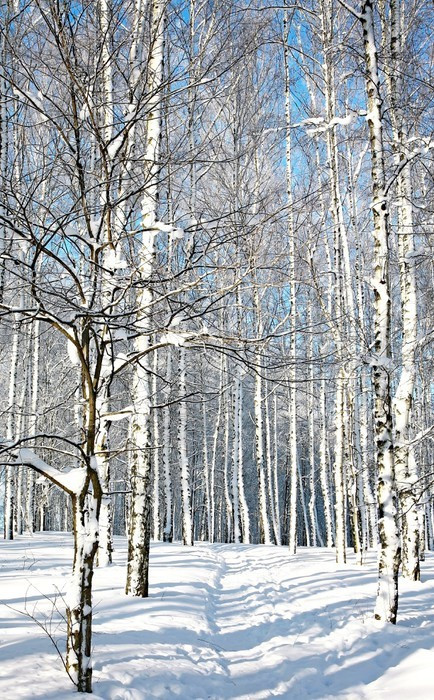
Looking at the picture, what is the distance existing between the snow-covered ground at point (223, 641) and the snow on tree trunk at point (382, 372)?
49cm

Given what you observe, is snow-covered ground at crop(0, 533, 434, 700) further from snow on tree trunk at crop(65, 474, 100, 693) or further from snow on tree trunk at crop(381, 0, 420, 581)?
snow on tree trunk at crop(381, 0, 420, 581)

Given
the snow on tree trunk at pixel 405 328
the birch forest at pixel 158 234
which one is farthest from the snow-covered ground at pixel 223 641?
the snow on tree trunk at pixel 405 328

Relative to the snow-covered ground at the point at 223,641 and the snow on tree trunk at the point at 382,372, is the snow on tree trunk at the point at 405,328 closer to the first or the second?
the snow-covered ground at the point at 223,641

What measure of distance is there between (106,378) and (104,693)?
2.12 metres

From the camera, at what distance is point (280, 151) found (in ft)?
57.1

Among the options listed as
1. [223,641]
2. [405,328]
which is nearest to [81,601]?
[223,641]

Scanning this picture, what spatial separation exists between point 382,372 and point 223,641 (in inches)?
135

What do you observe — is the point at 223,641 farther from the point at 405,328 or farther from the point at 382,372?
the point at 405,328

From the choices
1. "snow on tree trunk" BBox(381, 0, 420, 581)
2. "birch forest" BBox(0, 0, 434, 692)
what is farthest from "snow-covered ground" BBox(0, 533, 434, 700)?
"snow on tree trunk" BBox(381, 0, 420, 581)

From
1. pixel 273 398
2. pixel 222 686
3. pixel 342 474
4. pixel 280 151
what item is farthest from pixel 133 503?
pixel 273 398

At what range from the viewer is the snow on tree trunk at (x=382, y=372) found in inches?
234

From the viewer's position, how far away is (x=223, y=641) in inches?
222

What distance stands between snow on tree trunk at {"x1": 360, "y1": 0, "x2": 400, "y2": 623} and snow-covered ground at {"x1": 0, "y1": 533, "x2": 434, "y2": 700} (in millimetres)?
490

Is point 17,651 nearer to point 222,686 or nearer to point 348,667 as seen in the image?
point 222,686
